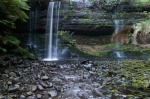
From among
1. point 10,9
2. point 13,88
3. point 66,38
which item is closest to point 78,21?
point 66,38

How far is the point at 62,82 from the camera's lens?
6988mm

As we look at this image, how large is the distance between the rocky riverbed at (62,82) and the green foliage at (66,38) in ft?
11.6

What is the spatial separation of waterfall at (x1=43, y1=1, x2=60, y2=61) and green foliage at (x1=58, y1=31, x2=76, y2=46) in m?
0.32

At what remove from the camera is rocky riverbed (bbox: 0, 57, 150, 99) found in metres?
5.74

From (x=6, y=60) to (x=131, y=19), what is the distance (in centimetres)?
783

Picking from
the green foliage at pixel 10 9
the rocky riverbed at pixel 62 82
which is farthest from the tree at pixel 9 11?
the rocky riverbed at pixel 62 82

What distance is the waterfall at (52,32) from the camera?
1264 cm

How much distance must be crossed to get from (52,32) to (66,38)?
96 centimetres

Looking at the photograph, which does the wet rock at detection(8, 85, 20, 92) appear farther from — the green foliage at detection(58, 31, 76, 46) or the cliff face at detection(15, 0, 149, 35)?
the cliff face at detection(15, 0, 149, 35)

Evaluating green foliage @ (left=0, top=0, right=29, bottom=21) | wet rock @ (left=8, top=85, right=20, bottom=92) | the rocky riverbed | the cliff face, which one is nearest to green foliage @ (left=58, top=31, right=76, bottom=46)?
the cliff face

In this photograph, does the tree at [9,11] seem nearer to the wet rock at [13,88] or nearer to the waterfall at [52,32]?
the wet rock at [13,88]

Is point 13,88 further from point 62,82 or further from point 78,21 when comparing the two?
point 78,21

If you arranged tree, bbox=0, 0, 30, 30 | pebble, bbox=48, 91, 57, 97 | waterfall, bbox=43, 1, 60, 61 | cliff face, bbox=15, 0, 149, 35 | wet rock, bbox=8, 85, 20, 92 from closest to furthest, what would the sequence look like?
pebble, bbox=48, 91, 57, 97 → wet rock, bbox=8, 85, 20, 92 → tree, bbox=0, 0, 30, 30 → waterfall, bbox=43, 1, 60, 61 → cliff face, bbox=15, 0, 149, 35

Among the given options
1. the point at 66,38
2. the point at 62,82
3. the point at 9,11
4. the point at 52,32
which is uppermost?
the point at 9,11
